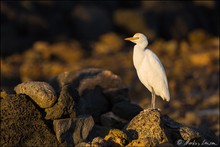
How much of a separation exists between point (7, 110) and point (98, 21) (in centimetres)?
2611

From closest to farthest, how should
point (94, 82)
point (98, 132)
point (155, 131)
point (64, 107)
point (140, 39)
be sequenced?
point (155, 131)
point (64, 107)
point (98, 132)
point (140, 39)
point (94, 82)

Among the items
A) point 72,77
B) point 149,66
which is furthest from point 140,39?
point 72,77

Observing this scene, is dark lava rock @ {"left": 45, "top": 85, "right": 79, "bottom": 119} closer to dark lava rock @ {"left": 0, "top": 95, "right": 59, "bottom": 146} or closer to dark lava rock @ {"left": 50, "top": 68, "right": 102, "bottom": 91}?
dark lava rock @ {"left": 0, "top": 95, "right": 59, "bottom": 146}

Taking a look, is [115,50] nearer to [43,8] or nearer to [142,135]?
[43,8]

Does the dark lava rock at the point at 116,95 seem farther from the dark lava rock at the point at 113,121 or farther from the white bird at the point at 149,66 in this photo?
the white bird at the point at 149,66

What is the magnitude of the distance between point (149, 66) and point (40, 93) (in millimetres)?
2371

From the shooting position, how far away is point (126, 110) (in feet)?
39.9

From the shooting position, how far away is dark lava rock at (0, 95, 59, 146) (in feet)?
31.3

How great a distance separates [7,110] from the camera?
9.62 metres

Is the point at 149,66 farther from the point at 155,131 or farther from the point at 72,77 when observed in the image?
the point at 72,77

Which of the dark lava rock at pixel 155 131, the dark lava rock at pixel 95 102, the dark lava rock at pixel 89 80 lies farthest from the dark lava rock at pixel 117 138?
the dark lava rock at pixel 89 80

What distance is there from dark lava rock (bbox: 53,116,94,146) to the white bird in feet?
5.32

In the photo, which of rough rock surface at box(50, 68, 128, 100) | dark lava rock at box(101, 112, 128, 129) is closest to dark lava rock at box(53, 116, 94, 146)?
dark lava rock at box(101, 112, 128, 129)

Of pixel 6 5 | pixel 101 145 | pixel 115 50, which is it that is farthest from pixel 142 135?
pixel 6 5
